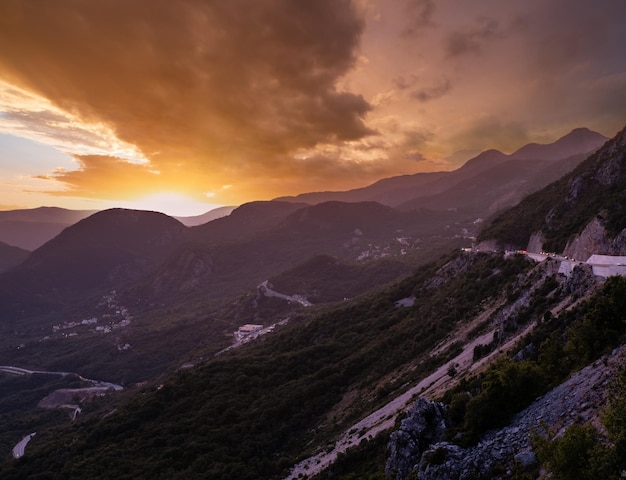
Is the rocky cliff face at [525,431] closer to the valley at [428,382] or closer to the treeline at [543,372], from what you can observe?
the valley at [428,382]

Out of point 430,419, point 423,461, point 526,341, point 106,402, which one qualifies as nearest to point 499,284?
point 526,341

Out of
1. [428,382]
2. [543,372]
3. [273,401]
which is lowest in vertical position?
[273,401]

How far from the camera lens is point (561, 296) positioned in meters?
47.7

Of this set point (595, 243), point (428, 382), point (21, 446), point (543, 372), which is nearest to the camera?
point (543, 372)

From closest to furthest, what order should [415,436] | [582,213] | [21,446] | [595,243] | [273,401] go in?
[415,436], [595,243], [273,401], [582,213], [21,446]

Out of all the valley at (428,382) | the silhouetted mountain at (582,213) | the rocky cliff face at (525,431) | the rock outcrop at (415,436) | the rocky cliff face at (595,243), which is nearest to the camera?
the rocky cliff face at (525,431)

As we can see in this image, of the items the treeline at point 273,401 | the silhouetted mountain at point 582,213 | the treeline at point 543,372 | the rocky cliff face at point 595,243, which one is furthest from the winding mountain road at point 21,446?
the silhouetted mountain at point 582,213

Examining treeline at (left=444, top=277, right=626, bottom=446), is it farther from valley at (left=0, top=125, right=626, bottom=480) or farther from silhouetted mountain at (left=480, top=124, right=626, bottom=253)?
silhouetted mountain at (left=480, top=124, right=626, bottom=253)

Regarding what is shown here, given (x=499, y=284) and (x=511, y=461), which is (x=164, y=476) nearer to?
(x=511, y=461)

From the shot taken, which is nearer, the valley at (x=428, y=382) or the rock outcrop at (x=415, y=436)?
the valley at (x=428, y=382)

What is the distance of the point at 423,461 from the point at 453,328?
4556 cm

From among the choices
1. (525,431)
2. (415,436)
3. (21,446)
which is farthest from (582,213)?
(21,446)

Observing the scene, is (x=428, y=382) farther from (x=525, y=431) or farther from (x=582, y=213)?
(x=582, y=213)

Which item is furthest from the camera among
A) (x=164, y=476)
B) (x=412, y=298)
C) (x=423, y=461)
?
(x=412, y=298)
